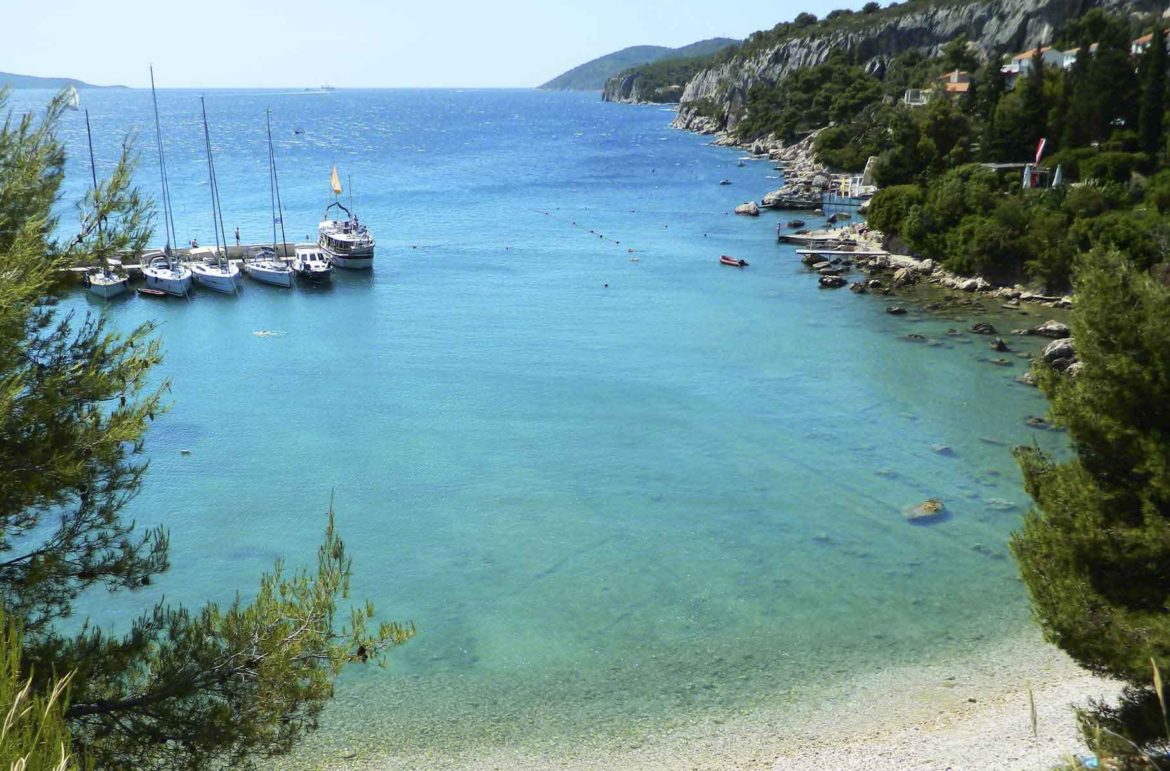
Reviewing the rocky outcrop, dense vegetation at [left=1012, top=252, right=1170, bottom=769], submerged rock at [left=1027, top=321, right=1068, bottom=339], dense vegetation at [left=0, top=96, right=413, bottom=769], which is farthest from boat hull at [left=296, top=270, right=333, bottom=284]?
the rocky outcrop

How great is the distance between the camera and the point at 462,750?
14.8 m

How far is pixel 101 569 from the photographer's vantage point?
29.8 ft

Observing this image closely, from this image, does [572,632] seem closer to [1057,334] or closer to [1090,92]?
[1057,334]

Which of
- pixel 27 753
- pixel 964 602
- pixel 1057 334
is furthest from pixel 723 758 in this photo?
pixel 1057 334

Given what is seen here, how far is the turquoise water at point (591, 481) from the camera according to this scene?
1697cm

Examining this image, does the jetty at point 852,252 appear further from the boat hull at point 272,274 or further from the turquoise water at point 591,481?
the boat hull at point 272,274

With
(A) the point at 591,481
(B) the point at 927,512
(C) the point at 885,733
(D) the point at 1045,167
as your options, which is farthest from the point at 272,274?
(D) the point at 1045,167

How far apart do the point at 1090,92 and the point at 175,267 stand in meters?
48.7

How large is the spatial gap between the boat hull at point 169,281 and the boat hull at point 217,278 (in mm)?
863

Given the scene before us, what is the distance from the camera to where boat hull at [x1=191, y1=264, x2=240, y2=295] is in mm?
46219

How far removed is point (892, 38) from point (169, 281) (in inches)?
4417

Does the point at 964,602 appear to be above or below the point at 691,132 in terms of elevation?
below

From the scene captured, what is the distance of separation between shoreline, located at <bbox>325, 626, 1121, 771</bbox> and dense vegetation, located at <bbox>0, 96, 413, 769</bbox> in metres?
6.04

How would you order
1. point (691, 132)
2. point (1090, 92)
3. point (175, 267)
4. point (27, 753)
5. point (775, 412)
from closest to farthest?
point (27, 753), point (775, 412), point (175, 267), point (1090, 92), point (691, 132)
